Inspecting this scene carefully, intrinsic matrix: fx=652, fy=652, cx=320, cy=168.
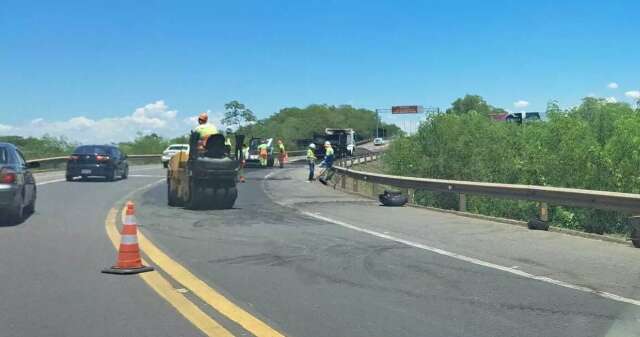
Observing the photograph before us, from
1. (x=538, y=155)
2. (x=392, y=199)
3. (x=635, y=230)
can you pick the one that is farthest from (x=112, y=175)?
(x=635, y=230)

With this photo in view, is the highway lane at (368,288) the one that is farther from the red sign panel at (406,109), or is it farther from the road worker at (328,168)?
the red sign panel at (406,109)

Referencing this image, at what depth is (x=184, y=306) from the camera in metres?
5.96

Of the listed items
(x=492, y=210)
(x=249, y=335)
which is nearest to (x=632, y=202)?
(x=249, y=335)

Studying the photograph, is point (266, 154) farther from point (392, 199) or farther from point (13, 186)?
point (13, 186)

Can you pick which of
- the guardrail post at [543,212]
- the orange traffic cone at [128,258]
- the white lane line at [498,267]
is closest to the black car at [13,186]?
the orange traffic cone at [128,258]

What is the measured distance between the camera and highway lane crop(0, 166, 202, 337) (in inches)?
208

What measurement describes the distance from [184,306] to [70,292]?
4.51 feet

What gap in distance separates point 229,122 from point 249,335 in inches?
3857

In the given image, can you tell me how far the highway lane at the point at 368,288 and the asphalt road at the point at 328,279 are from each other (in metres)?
0.02

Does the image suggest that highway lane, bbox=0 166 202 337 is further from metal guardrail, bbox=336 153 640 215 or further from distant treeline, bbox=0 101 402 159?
distant treeline, bbox=0 101 402 159

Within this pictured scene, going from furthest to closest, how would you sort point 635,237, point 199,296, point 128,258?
1. point 635,237
2. point 128,258
3. point 199,296

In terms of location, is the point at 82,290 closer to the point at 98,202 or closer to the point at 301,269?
the point at 301,269

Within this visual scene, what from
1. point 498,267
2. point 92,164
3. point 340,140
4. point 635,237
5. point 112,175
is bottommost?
point 498,267

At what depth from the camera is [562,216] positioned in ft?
91.2
